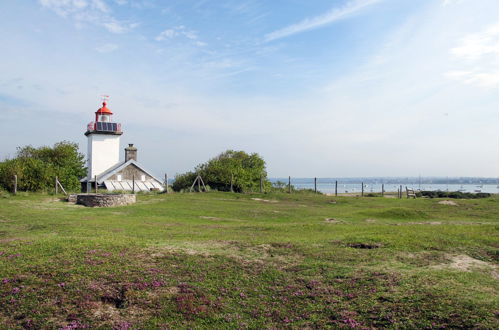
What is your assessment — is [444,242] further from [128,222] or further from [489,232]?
[128,222]

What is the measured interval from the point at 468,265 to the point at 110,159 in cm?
4429

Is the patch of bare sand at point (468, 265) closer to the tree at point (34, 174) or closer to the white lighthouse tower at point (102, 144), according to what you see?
the tree at point (34, 174)

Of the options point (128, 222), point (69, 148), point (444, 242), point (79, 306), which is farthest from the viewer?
point (69, 148)

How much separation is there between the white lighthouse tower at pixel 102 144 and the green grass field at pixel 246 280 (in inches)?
1362

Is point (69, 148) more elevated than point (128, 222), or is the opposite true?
point (69, 148)

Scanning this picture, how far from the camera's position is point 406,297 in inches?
308

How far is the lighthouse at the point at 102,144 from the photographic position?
47.0 m

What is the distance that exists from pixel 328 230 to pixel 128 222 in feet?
29.9

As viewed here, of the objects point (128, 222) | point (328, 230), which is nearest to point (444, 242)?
point (328, 230)

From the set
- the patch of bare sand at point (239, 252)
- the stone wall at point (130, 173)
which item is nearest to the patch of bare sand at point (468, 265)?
the patch of bare sand at point (239, 252)

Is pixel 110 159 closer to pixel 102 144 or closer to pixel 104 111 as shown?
pixel 102 144

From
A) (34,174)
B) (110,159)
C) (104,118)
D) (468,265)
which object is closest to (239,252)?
(468,265)

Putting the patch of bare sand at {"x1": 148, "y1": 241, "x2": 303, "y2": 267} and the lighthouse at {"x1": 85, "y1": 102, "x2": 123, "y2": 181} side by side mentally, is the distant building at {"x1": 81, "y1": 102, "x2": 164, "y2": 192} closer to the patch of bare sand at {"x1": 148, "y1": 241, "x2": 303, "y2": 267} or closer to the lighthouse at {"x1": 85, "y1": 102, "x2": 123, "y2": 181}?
the lighthouse at {"x1": 85, "y1": 102, "x2": 123, "y2": 181}

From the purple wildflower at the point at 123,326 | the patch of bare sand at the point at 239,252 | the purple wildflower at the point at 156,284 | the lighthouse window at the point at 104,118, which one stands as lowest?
the purple wildflower at the point at 123,326
